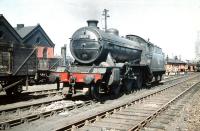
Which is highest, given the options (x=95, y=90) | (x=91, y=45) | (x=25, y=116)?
(x=91, y=45)

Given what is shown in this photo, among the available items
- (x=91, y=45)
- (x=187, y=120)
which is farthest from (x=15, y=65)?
(x=187, y=120)

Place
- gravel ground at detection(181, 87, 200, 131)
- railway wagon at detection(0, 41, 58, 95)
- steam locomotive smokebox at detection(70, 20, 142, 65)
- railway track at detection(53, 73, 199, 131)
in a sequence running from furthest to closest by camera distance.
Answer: steam locomotive smokebox at detection(70, 20, 142, 65) → railway wagon at detection(0, 41, 58, 95) → gravel ground at detection(181, 87, 200, 131) → railway track at detection(53, 73, 199, 131)

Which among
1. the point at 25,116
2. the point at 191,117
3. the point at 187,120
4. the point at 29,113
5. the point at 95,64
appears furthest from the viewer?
the point at 95,64

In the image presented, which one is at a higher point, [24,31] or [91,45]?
[24,31]

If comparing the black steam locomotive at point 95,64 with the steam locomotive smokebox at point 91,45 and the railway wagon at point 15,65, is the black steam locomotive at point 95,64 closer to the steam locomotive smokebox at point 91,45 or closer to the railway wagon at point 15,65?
the steam locomotive smokebox at point 91,45

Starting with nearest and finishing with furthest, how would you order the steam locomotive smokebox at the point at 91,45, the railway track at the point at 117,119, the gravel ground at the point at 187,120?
1. the railway track at the point at 117,119
2. the gravel ground at the point at 187,120
3. the steam locomotive smokebox at the point at 91,45

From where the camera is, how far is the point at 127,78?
15008 millimetres

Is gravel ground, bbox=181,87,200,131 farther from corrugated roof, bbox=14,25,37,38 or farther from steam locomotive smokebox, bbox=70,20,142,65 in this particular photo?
corrugated roof, bbox=14,25,37,38

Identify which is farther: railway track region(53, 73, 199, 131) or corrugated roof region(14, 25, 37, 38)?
corrugated roof region(14, 25, 37, 38)

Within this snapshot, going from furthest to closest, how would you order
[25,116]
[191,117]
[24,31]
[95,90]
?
[24,31]
[95,90]
[191,117]
[25,116]

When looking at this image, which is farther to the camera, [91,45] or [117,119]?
[91,45]

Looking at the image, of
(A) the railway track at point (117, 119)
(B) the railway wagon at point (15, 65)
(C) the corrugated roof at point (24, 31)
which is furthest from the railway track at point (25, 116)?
(C) the corrugated roof at point (24, 31)

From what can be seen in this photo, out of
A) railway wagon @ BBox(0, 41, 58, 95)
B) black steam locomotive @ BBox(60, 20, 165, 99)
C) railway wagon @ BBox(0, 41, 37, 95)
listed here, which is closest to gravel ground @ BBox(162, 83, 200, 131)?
black steam locomotive @ BBox(60, 20, 165, 99)

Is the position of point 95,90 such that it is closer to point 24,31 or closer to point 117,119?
point 117,119
